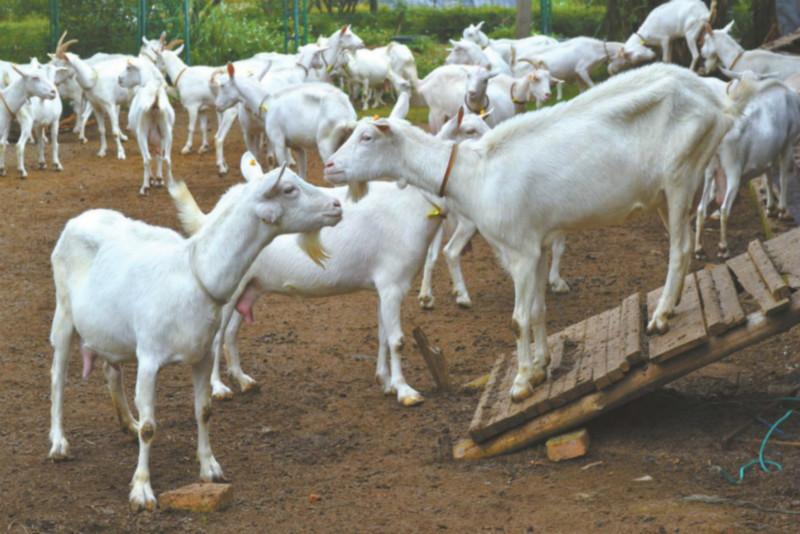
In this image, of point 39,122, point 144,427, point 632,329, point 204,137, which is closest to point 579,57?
point 204,137

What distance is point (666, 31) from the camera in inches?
786

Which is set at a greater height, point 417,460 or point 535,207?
point 535,207

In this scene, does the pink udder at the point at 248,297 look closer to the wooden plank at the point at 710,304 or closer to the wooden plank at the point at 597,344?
the wooden plank at the point at 597,344

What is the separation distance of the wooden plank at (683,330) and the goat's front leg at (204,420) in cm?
228

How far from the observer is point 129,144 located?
19938mm

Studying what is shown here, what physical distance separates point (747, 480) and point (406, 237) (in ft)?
8.92

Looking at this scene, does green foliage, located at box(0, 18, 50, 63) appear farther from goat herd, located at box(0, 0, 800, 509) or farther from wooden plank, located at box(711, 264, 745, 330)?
wooden plank, located at box(711, 264, 745, 330)

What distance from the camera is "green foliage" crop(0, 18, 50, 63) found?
24.5 meters

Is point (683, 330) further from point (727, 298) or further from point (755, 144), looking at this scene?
point (755, 144)

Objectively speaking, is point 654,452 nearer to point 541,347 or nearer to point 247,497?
point 541,347

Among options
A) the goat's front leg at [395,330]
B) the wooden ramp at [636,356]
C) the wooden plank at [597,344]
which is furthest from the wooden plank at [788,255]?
the goat's front leg at [395,330]

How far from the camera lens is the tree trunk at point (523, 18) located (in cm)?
2677

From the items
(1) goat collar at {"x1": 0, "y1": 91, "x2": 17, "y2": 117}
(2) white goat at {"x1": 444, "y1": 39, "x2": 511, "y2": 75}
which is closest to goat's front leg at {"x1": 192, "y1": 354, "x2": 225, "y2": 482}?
(1) goat collar at {"x1": 0, "y1": 91, "x2": 17, "y2": 117}

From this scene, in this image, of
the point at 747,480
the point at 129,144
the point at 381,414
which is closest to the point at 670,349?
the point at 747,480
